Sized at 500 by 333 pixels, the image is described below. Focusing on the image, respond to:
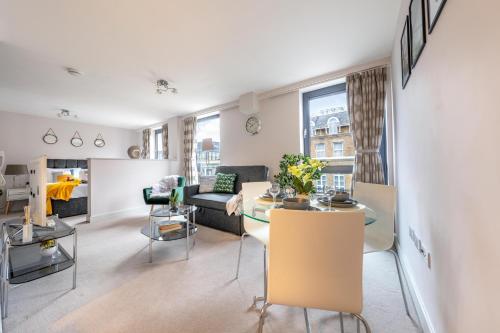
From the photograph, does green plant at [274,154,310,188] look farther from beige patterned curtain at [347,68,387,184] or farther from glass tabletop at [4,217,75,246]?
glass tabletop at [4,217,75,246]

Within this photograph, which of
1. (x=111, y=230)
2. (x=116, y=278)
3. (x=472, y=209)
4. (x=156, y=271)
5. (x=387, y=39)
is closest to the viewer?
(x=472, y=209)

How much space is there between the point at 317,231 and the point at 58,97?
5292 mm

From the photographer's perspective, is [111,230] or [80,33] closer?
[80,33]

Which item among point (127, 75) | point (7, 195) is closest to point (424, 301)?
Result: point (127, 75)

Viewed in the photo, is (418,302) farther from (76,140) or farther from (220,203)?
(76,140)

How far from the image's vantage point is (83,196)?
421 centimetres

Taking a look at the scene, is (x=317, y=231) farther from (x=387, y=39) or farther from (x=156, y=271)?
(x=387, y=39)

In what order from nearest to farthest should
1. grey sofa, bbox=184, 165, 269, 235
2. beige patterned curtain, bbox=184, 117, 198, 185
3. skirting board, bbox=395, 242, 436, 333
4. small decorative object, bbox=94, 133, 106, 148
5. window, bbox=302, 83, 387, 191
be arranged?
skirting board, bbox=395, 242, 436, 333
grey sofa, bbox=184, 165, 269, 235
window, bbox=302, 83, 387, 191
beige patterned curtain, bbox=184, 117, 198, 185
small decorative object, bbox=94, 133, 106, 148

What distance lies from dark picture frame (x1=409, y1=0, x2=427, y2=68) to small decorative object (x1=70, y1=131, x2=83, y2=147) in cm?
763

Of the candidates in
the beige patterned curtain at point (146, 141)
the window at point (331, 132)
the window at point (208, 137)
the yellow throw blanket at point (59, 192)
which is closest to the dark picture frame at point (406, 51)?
the window at point (331, 132)

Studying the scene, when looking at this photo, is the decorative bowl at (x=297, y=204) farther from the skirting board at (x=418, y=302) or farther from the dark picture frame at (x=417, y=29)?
the dark picture frame at (x=417, y=29)

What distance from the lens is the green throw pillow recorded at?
3.69 meters

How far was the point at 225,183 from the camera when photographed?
12.3 feet

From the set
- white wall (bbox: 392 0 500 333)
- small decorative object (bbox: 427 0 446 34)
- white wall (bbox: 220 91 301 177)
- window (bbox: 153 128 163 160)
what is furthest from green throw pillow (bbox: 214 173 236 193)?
window (bbox: 153 128 163 160)
